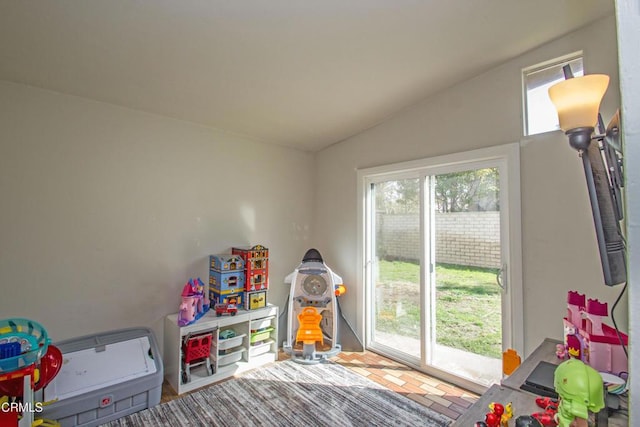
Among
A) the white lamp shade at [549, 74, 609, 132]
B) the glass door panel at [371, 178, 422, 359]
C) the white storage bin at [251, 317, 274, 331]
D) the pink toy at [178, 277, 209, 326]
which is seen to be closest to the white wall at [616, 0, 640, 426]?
the white lamp shade at [549, 74, 609, 132]

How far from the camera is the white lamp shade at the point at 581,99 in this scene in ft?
3.56

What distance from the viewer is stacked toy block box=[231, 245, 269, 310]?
2861mm

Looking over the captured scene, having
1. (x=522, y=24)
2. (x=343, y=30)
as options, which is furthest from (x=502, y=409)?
(x=522, y=24)

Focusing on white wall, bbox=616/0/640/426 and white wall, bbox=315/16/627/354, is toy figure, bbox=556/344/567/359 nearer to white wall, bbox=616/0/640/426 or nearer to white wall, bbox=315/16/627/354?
white wall, bbox=315/16/627/354

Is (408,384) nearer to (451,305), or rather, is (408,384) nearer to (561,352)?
(451,305)

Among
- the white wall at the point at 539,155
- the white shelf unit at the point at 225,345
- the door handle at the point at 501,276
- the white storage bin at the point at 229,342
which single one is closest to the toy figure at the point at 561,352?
the white wall at the point at 539,155

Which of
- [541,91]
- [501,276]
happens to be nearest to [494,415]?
[501,276]

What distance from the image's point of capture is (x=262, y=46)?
6.02ft

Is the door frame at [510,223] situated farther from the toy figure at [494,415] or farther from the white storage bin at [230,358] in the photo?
the white storage bin at [230,358]

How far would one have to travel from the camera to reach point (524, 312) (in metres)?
2.16

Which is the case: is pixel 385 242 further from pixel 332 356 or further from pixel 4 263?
pixel 4 263

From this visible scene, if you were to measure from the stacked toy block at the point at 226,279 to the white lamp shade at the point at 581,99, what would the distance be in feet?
8.27

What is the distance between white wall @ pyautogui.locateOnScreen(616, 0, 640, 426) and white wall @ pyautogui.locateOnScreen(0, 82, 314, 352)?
2.87 m

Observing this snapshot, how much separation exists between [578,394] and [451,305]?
1836mm
